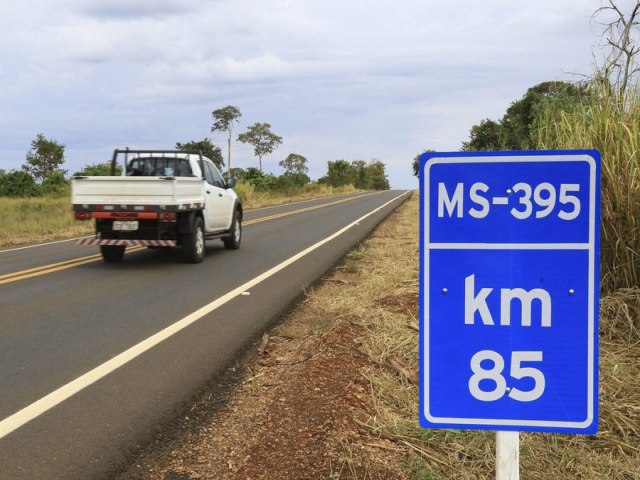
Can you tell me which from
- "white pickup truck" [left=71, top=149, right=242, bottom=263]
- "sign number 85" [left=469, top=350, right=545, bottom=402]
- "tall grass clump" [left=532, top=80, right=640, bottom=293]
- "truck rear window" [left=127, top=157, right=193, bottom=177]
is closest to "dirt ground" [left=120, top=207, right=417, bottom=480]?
"sign number 85" [left=469, top=350, right=545, bottom=402]

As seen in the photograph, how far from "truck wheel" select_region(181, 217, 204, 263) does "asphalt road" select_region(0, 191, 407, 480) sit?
0.62 feet

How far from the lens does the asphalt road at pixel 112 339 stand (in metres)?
3.72

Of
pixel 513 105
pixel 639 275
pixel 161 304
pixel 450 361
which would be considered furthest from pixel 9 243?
pixel 513 105

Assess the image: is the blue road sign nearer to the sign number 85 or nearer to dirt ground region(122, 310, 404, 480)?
the sign number 85

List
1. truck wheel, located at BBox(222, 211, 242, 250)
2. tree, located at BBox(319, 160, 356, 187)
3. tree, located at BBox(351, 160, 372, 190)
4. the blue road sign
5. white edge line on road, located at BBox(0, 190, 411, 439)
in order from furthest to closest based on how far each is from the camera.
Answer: tree, located at BBox(351, 160, 372, 190) → tree, located at BBox(319, 160, 356, 187) → truck wheel, located at BBox(222, 211, 242, 250) → white edge line on road, located at BBox(0, 190, 411, 439) → the blue road sign

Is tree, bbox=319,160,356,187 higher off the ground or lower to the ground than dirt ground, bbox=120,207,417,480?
higher

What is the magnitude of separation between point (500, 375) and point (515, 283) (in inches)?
12.2

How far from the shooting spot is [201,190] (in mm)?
11258

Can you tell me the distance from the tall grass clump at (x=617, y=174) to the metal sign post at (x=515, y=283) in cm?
349

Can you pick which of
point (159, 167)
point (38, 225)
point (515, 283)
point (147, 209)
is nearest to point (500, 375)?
point (515, 283)

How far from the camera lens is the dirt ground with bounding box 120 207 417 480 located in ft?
10.5

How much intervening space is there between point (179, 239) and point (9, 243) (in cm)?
693

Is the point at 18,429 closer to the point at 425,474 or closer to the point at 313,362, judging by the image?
the point at 313,362

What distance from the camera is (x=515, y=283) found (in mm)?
2002
